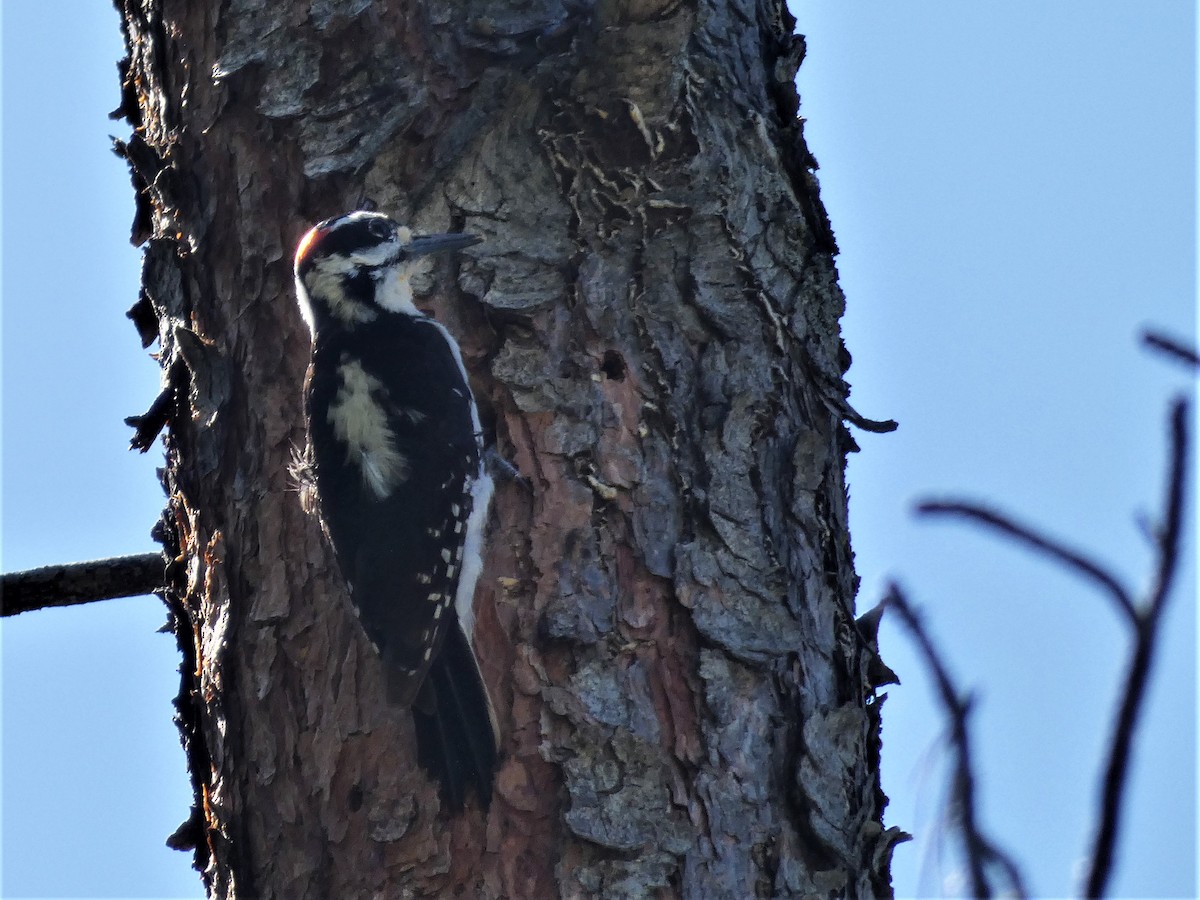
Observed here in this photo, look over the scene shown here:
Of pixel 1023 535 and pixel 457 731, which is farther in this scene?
pixel 457 731

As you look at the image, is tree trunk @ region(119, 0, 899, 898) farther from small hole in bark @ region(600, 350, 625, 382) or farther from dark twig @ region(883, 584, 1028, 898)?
dark twig @ region(883, 584, 1028, 898)

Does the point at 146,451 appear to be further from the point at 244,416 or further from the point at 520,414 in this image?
the point at 520,414

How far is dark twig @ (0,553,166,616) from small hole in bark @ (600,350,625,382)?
4.27 feet

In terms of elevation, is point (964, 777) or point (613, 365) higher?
point (613, 365)

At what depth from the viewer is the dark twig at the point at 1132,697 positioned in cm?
78

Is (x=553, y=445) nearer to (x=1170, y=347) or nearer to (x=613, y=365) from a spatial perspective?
(x=613, y=365)

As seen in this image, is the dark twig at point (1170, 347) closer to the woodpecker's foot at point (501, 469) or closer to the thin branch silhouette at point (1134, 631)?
the thin branch silhouette at point (1134, 631)

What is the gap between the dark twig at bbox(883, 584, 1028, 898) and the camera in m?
0.85

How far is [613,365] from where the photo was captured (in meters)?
2.93

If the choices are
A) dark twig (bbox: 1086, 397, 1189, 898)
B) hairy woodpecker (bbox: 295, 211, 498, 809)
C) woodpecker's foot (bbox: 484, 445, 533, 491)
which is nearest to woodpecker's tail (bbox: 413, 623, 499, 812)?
hairy woodpecker (bbox: 295, 211, 498, 809)

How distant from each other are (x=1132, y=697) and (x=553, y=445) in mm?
2147

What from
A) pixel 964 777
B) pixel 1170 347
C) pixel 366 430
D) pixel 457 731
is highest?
pixel 366 430

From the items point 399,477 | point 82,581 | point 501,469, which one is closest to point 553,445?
point 501,469

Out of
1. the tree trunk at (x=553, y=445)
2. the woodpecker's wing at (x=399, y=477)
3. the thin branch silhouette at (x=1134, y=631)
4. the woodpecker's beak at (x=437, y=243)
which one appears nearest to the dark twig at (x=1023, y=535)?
the thin branch silhouette at (x=1134, y=631)
